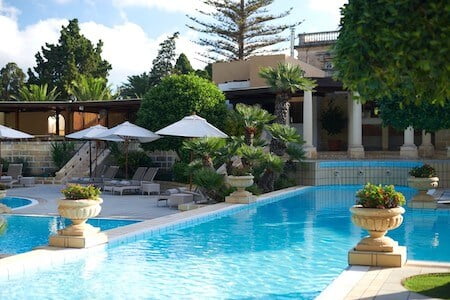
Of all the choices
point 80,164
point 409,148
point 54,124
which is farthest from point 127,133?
point 54,124

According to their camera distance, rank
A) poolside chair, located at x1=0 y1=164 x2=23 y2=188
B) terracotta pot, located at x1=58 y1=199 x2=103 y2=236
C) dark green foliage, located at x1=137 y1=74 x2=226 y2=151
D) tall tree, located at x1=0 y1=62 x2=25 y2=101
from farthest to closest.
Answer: tall tree, located at x1=0 y1=62 x2=25 y2=101 < poolside chair, located at x1=0 y1=164 x2=23 y2=188 < dark green foliage, located at x1=137 y1=74 x2=226 y2=151 < terracotta pot, located at x1=58 y1=199 x2=103 y2=236

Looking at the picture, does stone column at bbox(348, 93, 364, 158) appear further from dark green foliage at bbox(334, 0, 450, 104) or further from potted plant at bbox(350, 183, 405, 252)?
dark green foliage at bbox(334, 0, 450, 104)

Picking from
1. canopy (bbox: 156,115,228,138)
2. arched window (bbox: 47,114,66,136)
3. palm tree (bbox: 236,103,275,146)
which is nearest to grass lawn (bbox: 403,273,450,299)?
canopy (bbox: 156,115,228,138)

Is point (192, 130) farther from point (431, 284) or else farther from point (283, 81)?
point (431, 284)

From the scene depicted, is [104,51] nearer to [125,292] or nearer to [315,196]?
[315,196]

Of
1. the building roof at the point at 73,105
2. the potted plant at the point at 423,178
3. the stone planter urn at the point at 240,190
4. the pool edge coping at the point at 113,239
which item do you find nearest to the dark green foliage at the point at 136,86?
the building roof at the point at 73,105

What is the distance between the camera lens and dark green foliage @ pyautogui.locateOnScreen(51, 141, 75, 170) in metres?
27.7

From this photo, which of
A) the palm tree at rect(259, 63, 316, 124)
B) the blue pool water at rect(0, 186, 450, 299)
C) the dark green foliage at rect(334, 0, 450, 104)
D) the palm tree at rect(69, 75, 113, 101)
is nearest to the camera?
the dark green foliage at rect(334, 0, 450, 104)

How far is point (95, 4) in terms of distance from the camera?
840 inches

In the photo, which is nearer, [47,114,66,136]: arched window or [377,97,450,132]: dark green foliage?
[377,97,450,132]: dark green foliage

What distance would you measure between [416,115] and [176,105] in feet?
36.1

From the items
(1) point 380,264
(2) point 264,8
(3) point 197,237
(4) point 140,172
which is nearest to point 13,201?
(4) point 140,172

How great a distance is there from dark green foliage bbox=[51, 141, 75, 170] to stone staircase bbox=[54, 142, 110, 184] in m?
0.46

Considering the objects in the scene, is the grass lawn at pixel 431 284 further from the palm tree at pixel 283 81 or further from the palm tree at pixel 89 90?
the palm tree at pixel 89 90
